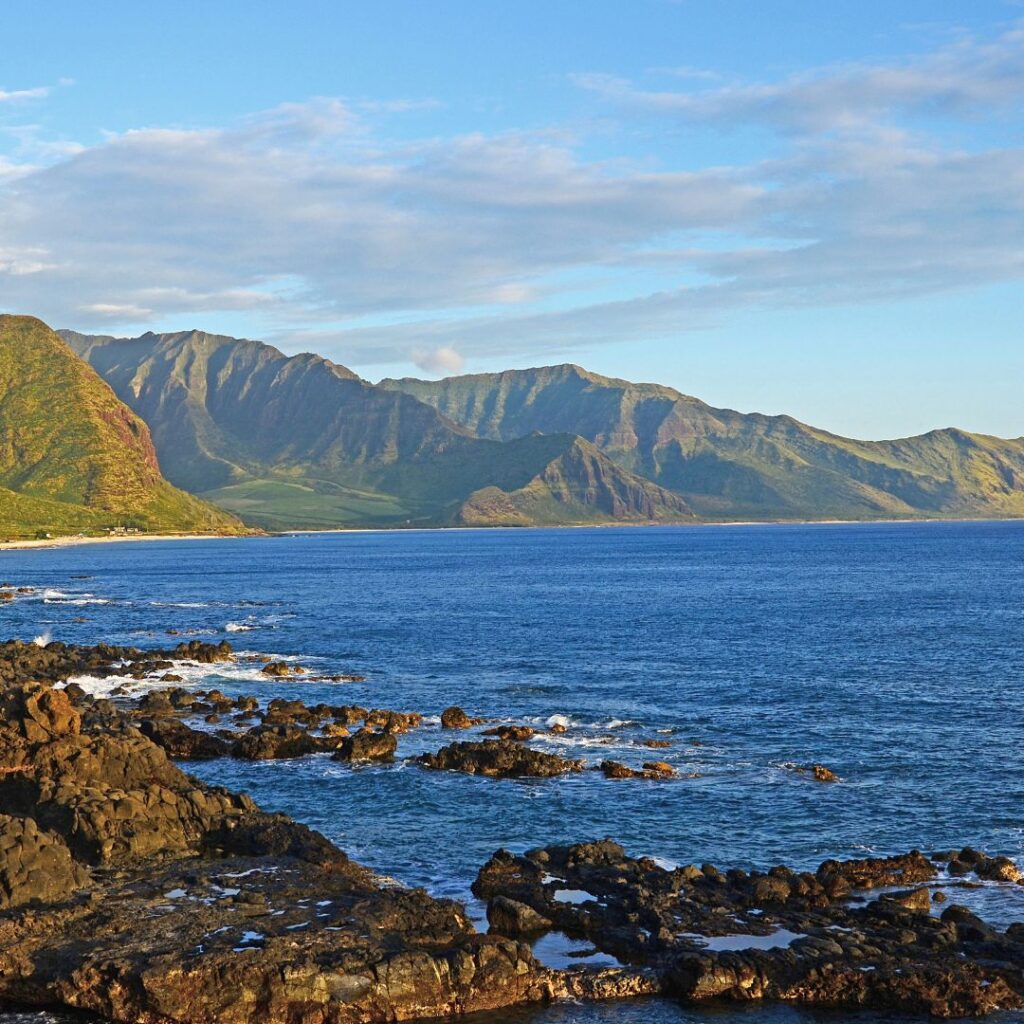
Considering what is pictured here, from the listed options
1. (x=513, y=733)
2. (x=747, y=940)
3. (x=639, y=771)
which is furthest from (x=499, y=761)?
(x=747, y=940)

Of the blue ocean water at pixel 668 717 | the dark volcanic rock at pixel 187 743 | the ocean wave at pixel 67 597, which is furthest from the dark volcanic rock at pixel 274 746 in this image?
the ocean wave at pixel 67 597

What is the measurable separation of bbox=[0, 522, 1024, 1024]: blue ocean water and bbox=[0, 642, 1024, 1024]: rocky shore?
1787mm

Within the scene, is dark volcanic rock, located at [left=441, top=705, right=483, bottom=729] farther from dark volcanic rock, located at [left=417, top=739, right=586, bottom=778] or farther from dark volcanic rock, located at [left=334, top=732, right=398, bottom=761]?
dark volcanic rock, located at [left=417, top=739, right=586, bottom=778]

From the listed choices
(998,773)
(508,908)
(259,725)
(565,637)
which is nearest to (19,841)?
(508,908)

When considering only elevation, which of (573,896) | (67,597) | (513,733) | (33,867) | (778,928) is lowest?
(67,597)

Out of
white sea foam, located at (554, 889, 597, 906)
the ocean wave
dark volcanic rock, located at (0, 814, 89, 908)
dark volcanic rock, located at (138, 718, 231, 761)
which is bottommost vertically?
the ocean wave

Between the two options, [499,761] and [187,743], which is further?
[187,743]

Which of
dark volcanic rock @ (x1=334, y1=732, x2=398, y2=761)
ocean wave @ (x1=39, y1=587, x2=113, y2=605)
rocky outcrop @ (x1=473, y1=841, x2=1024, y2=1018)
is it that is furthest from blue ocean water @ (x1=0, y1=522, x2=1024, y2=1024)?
ocean wave @ (x1=39, y1=587, x2=113, y2=605)

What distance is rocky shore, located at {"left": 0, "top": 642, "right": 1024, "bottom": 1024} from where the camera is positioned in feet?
114

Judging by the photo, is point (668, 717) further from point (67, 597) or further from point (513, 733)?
point (67, 597)

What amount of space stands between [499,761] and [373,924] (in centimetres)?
2651

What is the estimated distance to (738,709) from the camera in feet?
274

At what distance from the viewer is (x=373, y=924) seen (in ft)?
126

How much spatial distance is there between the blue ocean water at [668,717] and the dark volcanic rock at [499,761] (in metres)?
1.71
